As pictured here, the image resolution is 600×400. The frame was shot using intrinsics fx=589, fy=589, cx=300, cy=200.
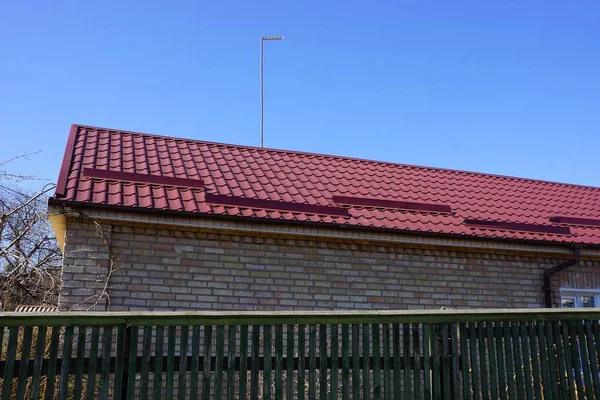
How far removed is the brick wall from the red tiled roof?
0.34 metres

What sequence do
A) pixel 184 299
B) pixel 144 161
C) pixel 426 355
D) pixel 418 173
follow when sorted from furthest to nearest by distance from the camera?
pixel 418 173 → pixel 144 161 → pixel 184 299 → pixel 426 355

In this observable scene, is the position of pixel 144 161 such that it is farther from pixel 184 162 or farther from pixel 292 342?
pixel 292 342

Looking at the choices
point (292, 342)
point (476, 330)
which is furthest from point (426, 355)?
point (292, 342)

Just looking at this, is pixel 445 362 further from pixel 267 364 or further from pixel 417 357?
pixel 267 364

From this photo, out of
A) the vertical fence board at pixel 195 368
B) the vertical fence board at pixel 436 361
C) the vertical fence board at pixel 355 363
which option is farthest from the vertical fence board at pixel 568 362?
the vertical fence board at pixel 195 368

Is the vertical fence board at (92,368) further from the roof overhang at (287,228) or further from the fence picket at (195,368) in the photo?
the roof overhang at (287,228)

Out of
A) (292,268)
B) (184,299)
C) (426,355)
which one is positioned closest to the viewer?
(426,355)

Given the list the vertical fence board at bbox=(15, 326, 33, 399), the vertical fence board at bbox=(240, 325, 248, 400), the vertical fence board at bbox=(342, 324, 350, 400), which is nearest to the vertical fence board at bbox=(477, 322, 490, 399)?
the vertical fence board at bbox=(342, 324, 350, 400)

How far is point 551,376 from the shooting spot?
5324 mm

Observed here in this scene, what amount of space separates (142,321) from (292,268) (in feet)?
10.3

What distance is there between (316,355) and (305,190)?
13.3 ft

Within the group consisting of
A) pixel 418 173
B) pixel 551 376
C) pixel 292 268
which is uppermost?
pixel 418 173

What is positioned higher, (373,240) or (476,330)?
(373,240)

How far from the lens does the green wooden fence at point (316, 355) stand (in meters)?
4.21
